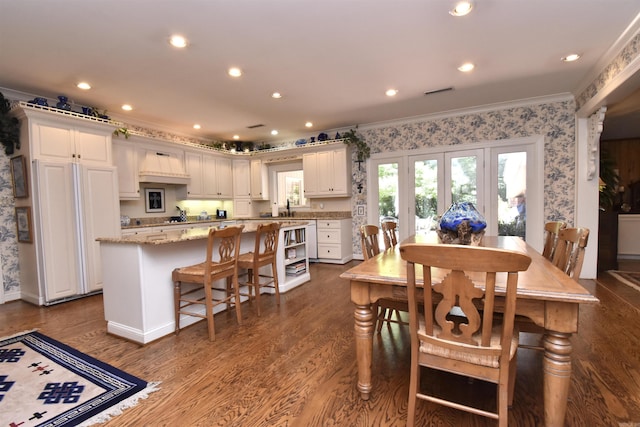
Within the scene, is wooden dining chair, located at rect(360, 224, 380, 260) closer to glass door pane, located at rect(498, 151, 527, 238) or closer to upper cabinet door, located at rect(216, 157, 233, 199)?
glass door pane, located at rect(498, 151, 527, 238)

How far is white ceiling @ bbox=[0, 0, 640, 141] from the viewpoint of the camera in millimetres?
2180

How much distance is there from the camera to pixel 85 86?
3.42 meters

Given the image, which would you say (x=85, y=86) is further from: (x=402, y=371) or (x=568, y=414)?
(x=568, y=414)

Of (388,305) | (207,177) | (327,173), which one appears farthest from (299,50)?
(207,177)

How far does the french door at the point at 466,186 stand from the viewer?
437 cm

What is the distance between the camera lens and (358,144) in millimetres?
5352

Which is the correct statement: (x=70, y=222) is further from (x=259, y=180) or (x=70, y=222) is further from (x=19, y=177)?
(x=259, y=180)

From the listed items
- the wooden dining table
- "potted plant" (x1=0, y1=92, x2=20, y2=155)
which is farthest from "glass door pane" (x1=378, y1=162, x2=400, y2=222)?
"potted plant" (x1=0, y1=92, x2=20, y2=155)

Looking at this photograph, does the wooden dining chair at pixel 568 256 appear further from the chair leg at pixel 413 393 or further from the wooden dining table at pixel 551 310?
the chair leg at pixel 413 393

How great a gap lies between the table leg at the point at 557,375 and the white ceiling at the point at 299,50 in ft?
7.38

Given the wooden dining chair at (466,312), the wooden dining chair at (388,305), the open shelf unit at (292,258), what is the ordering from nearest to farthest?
the wooden dining chair at (466,312) < the wooden dining chair at (388,305) < the open shelf unit at (292,258)

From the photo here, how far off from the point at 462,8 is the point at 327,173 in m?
3.57

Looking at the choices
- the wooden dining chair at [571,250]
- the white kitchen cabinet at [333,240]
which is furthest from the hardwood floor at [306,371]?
the white kitchen cabinet at [333,240]

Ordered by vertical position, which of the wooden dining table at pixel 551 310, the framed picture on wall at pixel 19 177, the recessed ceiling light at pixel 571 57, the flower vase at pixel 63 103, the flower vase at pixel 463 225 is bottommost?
the wooden dining table at pixel 551 310
